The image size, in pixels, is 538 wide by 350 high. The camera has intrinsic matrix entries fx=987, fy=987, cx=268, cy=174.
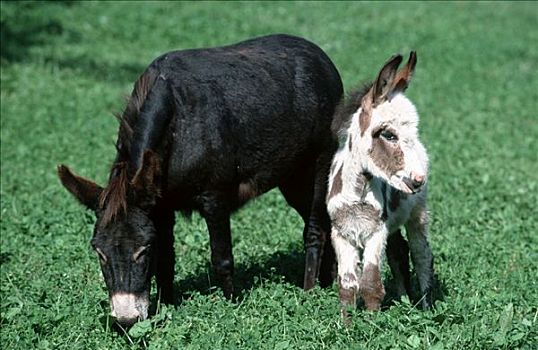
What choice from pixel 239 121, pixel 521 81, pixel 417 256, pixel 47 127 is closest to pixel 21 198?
pixel 47 127

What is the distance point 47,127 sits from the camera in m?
15.2

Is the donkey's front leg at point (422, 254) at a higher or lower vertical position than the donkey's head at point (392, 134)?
lower

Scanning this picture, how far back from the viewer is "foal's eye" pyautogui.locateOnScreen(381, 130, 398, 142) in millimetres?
6645

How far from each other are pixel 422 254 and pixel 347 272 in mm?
810

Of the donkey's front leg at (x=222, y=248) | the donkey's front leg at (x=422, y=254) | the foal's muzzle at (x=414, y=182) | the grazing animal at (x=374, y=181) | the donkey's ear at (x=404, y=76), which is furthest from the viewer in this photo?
the donkey's front leg at (x=222, y=248)

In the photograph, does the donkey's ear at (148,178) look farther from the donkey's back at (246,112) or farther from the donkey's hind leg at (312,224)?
the donkey's hind leg at (312,224)

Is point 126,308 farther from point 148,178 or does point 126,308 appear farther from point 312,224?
point 312,224

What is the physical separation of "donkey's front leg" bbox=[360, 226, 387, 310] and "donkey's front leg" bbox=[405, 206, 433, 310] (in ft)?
2.15

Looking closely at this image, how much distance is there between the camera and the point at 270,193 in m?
12.0

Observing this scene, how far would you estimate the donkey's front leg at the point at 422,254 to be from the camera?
7441mm

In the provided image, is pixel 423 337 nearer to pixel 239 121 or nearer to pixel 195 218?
pixel 239 121

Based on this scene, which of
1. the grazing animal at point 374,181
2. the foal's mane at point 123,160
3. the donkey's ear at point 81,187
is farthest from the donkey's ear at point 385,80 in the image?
the donkey's ear at point 81,187

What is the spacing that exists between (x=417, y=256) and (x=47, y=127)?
355 inches

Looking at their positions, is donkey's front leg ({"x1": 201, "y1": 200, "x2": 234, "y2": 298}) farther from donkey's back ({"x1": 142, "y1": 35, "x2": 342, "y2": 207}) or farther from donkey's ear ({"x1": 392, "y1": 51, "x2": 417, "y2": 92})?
donkey's ear ({"x1": 392, "y1": 51, "x2": 417, "y2": 92})
